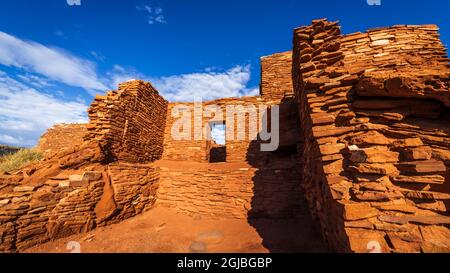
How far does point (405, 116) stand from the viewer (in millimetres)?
3084

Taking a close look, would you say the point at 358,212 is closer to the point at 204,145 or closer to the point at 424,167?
the point at 424,167

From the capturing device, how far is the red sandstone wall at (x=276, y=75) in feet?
39.2

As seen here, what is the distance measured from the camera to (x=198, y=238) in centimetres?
521

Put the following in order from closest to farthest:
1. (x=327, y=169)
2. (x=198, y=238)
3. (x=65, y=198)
A: (x=327, y=169)
(x=198, y=238)
(x=65, y=198)

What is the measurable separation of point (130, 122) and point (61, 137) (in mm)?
9793

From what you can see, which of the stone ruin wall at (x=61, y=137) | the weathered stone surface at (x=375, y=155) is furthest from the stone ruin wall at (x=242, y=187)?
Result: the stone ruin wall at (x=61, y=137)

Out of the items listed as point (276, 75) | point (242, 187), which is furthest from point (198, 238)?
point (276, 75)

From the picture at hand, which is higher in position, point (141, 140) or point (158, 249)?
point (141, 140)

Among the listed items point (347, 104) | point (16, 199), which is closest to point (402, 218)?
point (347, 104)

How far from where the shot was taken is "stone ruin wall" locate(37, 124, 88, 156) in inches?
558

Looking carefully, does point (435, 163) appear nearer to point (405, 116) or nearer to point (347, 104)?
point (405, 116)

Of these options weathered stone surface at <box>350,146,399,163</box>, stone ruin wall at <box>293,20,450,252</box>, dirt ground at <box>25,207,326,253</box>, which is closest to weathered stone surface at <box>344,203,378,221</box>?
stone ruin wall at <box>293,20,450,252</box>

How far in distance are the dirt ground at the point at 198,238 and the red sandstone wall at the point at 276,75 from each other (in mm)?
8240
